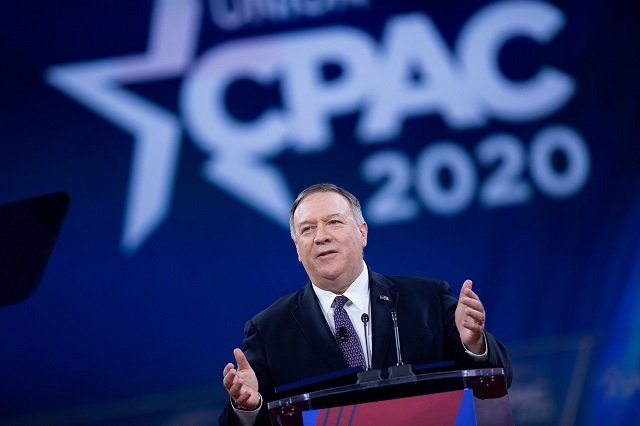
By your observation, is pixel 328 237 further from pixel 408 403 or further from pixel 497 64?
pixel 497 64

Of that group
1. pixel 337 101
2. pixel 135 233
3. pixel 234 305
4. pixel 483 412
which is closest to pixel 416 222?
pixel 337 101

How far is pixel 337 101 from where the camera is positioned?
14.2 feet

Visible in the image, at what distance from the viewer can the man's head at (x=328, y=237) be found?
8.40 feet

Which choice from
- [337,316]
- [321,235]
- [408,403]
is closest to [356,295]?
[337,316]

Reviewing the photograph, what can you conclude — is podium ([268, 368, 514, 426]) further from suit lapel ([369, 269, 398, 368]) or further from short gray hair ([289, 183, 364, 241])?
short gray hair ([289, 183, 364, 241])

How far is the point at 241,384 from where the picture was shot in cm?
208

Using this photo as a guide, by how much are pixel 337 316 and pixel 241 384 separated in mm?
518

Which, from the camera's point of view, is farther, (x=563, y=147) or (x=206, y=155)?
(x=563, y=147)

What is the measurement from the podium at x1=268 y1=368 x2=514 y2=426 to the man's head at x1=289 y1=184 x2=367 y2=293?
78 cm

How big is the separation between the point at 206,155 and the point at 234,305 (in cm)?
72

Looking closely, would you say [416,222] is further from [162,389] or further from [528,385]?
[162,389]

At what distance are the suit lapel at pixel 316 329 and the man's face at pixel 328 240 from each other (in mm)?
67

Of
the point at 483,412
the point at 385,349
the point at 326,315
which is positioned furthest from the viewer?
the point at 326,315

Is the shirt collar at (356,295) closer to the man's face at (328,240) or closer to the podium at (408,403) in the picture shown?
the man's face at (328,240)
